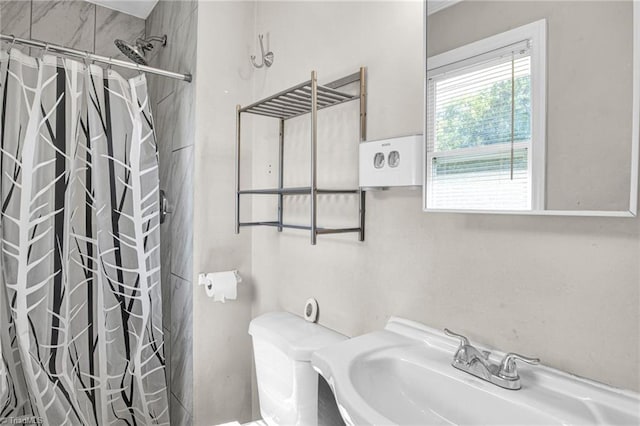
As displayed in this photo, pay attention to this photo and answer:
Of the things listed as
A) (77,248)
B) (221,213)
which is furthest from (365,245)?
(77,248)

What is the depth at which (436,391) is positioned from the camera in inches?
35.0

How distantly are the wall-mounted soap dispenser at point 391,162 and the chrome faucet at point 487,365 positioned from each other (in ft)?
1.45

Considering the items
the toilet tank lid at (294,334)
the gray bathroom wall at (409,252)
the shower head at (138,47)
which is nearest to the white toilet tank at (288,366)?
the toilet tank lid at (294,334)

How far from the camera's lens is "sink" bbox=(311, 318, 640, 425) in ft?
2.33

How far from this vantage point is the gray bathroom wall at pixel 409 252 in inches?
29.6

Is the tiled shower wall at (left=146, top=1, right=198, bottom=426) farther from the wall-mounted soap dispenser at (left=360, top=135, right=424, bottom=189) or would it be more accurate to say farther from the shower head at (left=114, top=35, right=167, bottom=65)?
the wall-mounted soap dispenser at (left=360, top=135, right=424, bottom=189)

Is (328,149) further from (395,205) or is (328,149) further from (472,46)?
(472,46)

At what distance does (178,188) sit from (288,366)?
3.43 ft

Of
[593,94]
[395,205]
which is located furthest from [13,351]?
[593,94]

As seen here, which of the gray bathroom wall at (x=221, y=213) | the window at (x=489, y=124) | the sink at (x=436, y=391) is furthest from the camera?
the gray bathroom wall at (x=221, y=213)

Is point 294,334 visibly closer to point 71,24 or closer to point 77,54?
point 77,54

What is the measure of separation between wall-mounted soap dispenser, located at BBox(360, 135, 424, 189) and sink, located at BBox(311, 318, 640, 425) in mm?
421

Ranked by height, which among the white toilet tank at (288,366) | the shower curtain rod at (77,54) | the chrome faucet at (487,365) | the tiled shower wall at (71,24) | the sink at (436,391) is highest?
the tiled shower wall at (71,24)

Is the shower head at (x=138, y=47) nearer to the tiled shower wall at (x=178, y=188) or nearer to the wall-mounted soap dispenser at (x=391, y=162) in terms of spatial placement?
the tiled shower wall at (x=178, y=188)
